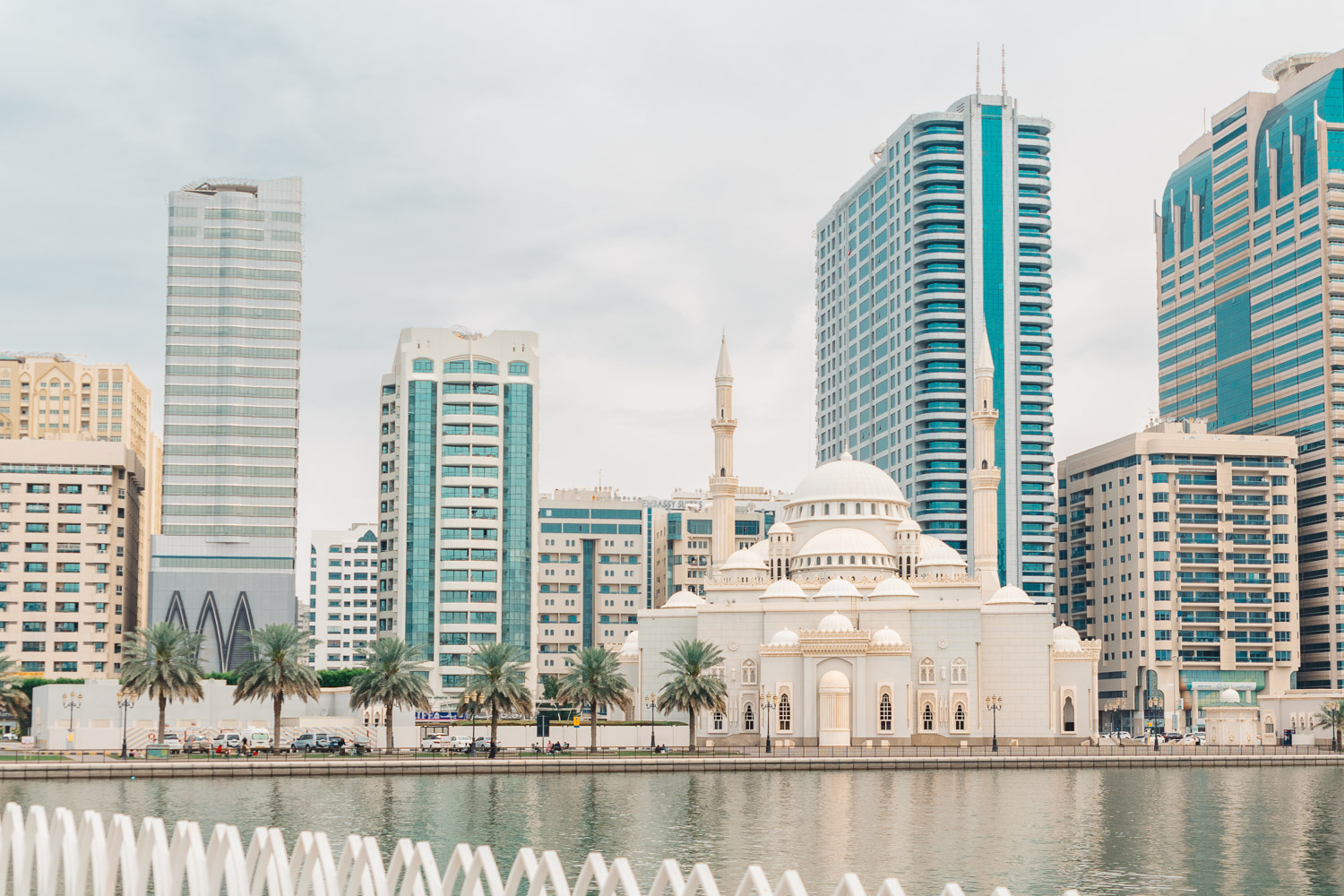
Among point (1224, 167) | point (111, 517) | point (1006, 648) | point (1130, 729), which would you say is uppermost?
point (1224, 167)

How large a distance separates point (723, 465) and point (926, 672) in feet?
78.2

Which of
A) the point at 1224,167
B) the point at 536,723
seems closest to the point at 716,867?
the point at 536,723

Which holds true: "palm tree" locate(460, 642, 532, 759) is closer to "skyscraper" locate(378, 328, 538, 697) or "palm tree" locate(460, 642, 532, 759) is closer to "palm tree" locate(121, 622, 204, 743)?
"palm tree" locate(121, 622, 204, 743)

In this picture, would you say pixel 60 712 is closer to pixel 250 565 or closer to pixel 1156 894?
pixel 250 565

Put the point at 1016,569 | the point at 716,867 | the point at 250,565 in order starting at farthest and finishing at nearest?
the point at 1016,569 → the point at 250,565 → the point at 716,867

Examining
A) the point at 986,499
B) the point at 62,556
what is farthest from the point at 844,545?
the point at 62,556

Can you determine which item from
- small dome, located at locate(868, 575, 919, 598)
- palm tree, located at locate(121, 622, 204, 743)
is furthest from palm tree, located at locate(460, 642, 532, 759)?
small dome, located at locate(868, 575, 919, 598)

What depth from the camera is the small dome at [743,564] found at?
4616 inches

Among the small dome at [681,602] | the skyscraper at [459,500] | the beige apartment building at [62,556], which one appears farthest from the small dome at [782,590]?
the beige apartment building at [62,556]

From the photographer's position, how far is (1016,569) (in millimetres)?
162500

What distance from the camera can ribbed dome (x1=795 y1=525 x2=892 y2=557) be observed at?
384ft

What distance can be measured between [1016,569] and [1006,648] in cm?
5578

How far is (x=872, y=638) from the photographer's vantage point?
107m

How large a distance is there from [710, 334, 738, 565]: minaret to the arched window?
782 inches
